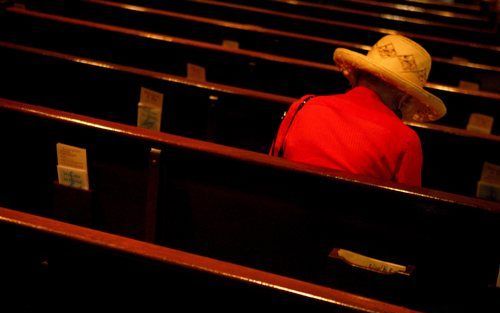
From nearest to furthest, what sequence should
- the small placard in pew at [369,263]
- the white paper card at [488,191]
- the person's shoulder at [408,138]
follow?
the small placard in pew at [369,263]
the person's shoulder at [408,138]
the white paper card at [488,191]

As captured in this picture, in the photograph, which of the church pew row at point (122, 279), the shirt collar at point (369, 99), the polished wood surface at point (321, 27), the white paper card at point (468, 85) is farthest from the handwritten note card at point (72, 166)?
the polished wood surface at point (321, 27)

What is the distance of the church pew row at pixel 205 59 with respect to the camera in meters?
2.52

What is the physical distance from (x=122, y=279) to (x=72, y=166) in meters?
0.58

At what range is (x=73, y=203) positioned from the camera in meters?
1.58

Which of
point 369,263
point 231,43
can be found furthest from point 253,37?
point 369,263

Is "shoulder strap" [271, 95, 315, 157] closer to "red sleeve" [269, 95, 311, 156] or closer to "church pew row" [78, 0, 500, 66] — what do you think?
"red sleeve" [269, 95, 311, 156]

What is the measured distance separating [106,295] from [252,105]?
1.15 metres

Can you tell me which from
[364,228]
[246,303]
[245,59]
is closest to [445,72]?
[245,59]

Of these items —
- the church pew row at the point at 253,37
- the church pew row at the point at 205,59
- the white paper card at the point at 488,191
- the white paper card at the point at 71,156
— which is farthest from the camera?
the church pew row at the point at 253,37

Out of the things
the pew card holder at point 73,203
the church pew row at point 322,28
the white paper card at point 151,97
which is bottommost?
the pew card holder at point 73,203

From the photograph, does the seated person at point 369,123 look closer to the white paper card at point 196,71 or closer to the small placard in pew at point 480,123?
the small placard in pew at point 480,123

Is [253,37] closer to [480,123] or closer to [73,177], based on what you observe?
[480,123]

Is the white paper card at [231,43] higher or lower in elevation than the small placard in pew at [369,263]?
higher

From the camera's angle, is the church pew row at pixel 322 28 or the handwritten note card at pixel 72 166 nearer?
the handwritten note card at pixel 72 166
